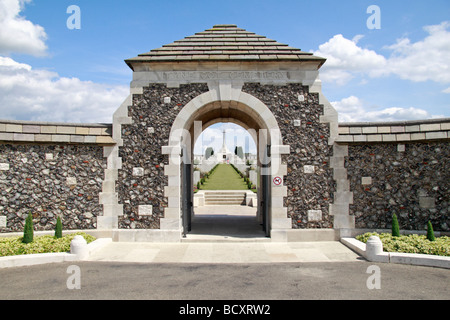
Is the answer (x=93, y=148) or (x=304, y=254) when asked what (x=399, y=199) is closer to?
(x=304, y=254)

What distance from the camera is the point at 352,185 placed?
1020 centimetres

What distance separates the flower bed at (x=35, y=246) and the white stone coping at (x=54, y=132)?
2.73 m

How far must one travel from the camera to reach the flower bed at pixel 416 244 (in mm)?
8281

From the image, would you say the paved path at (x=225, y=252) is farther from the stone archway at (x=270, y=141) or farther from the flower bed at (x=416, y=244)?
the flower bed at (x=416, y=244)

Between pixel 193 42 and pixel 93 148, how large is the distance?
459 cm

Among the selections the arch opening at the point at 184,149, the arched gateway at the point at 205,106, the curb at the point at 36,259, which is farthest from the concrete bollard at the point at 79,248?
the arch opening at the point at 184,149

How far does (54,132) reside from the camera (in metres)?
10.0

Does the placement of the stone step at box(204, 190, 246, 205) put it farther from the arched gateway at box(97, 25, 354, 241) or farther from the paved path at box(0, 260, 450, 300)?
the paved path at box(0, 260, 450, 300)

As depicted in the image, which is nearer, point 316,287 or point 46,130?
point 316,287

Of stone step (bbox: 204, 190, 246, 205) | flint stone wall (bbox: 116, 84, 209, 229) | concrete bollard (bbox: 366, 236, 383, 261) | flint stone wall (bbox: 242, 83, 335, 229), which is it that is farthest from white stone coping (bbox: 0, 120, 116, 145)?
stone step (bbox: 204, 190, 246, 205)

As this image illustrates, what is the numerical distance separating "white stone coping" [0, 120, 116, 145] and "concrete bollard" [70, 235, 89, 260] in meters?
2.95

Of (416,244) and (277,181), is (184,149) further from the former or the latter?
(416,244)
